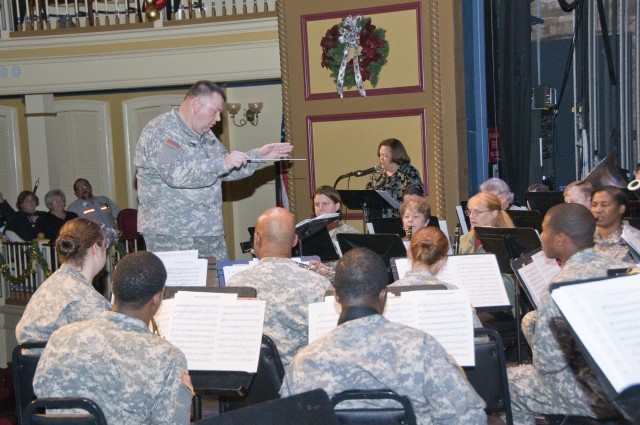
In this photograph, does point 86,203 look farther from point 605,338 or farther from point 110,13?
point 605,338

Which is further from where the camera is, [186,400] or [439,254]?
[439,254]

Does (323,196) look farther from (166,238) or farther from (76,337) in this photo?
(76,337)

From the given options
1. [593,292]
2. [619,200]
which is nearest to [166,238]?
[619,200]

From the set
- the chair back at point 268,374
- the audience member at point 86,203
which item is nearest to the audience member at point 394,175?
the chair back at point 268,374

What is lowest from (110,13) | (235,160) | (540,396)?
(540,396)

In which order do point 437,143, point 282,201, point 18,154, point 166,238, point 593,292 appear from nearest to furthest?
point 593,292 → point 166,238 → point 437,143 → point 282,201 → point 18,154

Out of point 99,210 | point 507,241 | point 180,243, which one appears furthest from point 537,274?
point 99,210

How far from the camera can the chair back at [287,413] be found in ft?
7.39

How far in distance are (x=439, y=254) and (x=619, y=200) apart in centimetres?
209

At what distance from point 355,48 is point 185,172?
4.45m

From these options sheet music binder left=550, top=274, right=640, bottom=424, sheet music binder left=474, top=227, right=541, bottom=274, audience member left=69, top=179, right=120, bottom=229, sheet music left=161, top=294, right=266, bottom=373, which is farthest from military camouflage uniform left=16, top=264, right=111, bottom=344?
audience member left=69, top=179, right=120, bottom=229

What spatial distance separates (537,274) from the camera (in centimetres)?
446

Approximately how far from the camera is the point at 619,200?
5.72 meters

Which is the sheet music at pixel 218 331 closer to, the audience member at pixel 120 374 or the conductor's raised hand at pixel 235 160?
the audience member at pixel 120 374
